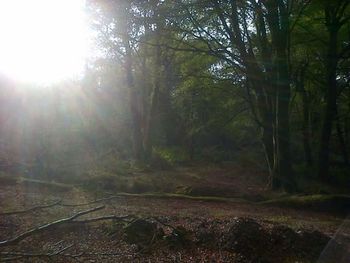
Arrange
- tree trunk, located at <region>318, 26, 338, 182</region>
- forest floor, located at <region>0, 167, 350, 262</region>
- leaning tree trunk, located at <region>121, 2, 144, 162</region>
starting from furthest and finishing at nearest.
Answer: leaning tree trunk, located at <region>121, 2, 144, 162</region> → tree trunk, located at <region>318, 26, 338, 182</region> → forest floor, located at <region>0, 167, 350, 262</region>

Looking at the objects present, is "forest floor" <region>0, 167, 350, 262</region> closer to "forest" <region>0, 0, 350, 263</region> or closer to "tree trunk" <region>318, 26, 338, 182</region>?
"forest" <region>0, 0, 350, 263</region>

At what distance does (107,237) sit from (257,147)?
2283cm

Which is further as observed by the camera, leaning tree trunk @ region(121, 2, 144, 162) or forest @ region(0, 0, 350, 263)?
leaning tree trunk @ region(121, 2, 144, 162)

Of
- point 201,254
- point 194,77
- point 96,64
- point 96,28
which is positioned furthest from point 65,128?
point 201,254

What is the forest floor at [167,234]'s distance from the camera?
724 centimetres

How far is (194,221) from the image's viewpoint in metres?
9.35

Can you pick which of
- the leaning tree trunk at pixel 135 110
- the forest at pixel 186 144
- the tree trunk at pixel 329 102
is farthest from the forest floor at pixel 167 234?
the leaning tree trunk at pixel 135 110

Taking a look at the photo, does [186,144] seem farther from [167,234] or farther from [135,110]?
[167,234]

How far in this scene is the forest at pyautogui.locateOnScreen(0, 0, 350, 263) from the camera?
7.85m

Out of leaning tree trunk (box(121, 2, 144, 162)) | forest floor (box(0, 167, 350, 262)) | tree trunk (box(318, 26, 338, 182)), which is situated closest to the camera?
forest floor (box(0, 167, 350, 262))

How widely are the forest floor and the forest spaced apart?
0.11 feet

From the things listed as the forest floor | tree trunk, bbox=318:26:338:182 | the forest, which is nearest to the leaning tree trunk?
the forest

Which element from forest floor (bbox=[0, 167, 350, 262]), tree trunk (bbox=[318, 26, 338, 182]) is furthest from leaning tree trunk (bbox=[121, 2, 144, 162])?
forest floor (bbox=[0, 167, 350, 262])

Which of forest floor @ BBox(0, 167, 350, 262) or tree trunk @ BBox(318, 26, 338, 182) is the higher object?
tree trunk @ BBox(318, 26, 338, 182)
